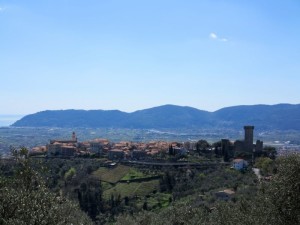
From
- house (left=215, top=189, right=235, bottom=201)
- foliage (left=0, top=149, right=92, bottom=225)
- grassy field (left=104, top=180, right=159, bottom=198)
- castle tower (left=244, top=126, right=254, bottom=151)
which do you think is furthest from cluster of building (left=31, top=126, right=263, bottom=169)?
foliage (left=0, top=149, right=92, bottom=225)

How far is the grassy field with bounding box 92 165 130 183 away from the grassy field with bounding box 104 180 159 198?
3760 mm

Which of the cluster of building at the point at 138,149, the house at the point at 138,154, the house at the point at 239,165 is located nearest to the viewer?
the house at the point at 239,165

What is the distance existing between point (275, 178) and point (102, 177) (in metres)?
Answer: 60.0

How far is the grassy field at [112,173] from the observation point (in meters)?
77.8

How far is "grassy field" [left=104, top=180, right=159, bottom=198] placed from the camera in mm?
68875

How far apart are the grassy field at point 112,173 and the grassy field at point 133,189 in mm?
3760

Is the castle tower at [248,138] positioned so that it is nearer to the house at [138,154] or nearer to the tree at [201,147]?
the tree at [201,147]

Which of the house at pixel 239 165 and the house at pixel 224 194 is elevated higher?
the house at pixel 239 165

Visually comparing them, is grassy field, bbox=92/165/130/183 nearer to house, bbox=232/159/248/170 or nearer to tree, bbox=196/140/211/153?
tree, bbox=196/140/211/153

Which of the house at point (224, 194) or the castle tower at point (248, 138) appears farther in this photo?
the castle tower at point (248, 138)

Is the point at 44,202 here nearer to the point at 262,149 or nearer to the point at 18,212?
the point at 18,212

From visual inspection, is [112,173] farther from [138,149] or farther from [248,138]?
[248,138]

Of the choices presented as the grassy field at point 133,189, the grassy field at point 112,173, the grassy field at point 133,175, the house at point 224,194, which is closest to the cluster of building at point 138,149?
the grassy field at point 112,173

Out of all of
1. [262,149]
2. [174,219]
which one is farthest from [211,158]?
[174,219]
